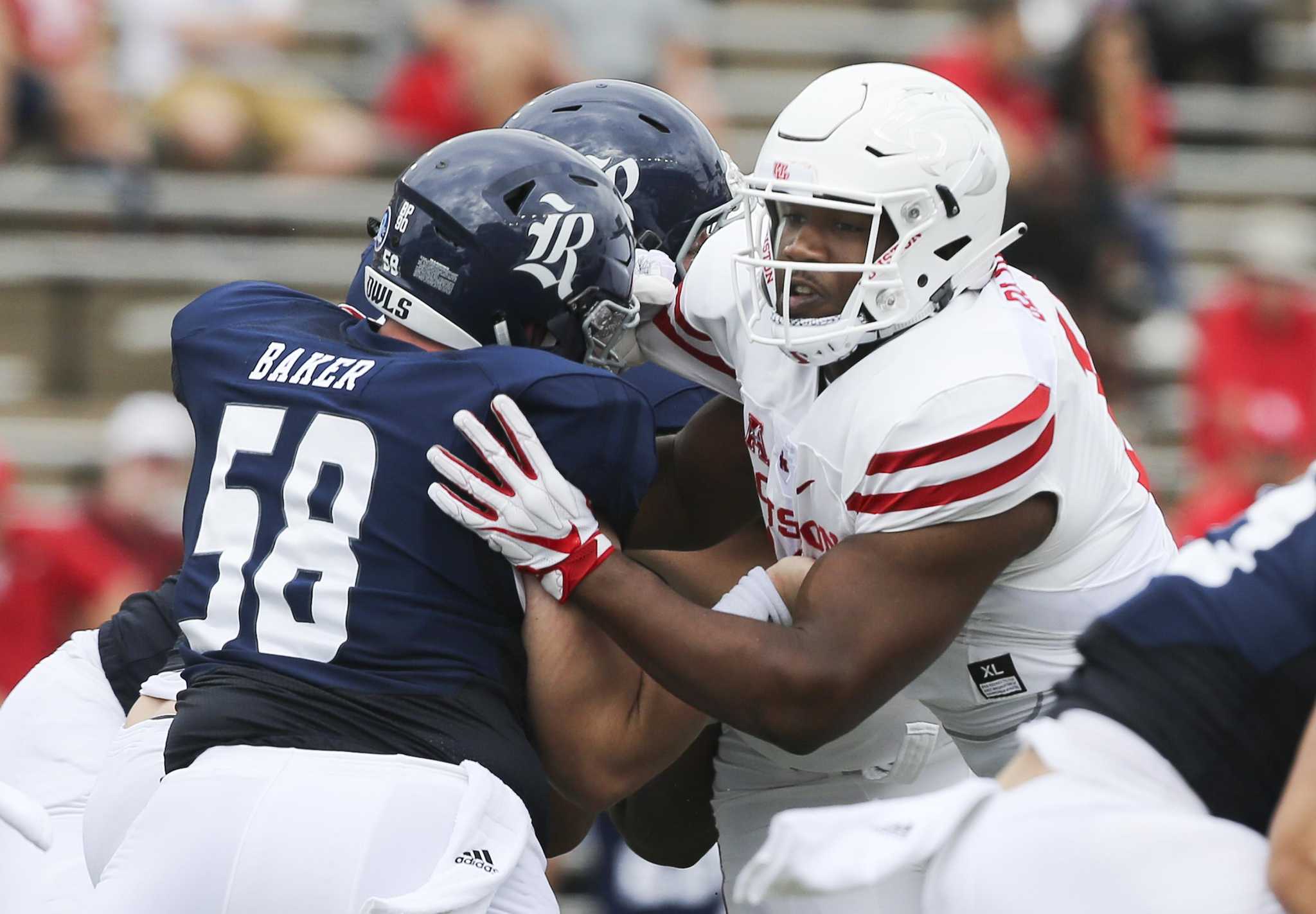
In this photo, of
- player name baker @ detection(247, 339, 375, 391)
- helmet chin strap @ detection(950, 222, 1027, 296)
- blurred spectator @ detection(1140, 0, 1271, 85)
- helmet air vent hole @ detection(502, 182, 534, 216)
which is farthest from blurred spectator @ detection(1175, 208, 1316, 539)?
player name baker @ detection(247, 339, 375, 391)

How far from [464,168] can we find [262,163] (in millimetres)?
5570

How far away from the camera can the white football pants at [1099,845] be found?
2277 millimetres

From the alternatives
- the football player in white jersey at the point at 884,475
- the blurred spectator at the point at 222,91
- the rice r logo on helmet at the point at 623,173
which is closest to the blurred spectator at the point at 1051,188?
the blurred spectator at the point at 222,91

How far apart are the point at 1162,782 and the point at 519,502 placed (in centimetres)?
109

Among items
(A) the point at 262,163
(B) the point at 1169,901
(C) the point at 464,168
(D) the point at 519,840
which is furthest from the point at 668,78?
(B) the point at 1169,901

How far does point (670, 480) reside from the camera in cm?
393

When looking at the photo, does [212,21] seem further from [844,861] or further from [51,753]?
[844,861]

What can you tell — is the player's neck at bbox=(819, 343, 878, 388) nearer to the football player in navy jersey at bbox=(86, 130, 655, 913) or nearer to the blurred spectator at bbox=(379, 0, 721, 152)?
the football player in navy jersey at bbox=(86, 130, 655, 913)

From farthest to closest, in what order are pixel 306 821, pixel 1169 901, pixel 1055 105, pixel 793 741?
pixel 1055 105
pixel 793 741
pixel 306 821
pixel 1169 901

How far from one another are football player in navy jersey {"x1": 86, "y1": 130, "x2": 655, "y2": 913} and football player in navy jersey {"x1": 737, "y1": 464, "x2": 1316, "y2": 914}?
0.63 meters

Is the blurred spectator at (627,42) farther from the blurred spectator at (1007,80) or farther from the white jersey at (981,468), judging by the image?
the white jersey at (981,468)

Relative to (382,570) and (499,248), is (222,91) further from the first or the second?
(382,570)

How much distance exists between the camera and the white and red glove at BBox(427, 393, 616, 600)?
2957mm

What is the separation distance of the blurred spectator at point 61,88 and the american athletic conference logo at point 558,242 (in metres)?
5.49
